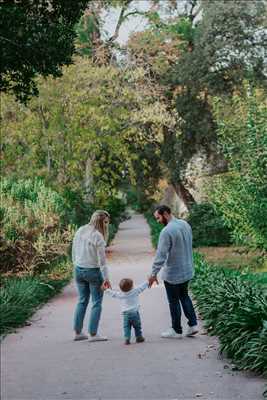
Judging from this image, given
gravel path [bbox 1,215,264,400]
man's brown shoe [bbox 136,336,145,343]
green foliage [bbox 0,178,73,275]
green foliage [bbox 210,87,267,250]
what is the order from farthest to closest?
green foliage [bbox 210,87,267,250] → green foliage [bbox 0,178,73,275] → man's brown shoe [bbox 136,336,145,343] → gravel path [bbox 1,215,264,400]

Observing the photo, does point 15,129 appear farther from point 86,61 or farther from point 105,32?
point 105,32

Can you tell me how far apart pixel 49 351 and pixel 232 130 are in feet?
29.7

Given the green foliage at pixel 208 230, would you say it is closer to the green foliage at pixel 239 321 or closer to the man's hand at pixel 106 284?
the green foliage at pixel 239 321

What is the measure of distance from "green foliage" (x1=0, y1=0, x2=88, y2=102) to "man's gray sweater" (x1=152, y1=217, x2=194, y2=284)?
8.11ft

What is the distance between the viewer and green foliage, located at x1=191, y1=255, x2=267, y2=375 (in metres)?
8.09

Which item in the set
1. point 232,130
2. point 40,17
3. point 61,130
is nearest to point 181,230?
point 40,17

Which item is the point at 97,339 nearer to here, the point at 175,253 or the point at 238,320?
the point at 175,253

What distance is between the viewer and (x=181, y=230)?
10539 mm

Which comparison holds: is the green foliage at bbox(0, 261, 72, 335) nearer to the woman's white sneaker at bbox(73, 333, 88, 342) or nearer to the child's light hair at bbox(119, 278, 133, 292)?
the woman's white sneaker at bbox(73, 333, 88, 342)

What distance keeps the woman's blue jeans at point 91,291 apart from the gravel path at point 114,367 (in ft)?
1.01

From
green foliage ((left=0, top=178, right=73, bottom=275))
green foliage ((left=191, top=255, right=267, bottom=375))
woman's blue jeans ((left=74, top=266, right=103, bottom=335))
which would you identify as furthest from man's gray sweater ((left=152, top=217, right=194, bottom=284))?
green foliage ((left=0, top=178, right=73, bottom=275))

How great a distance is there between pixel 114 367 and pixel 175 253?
2.07 meters

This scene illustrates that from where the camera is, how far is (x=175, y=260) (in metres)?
10.5

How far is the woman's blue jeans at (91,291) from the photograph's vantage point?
10.8m
